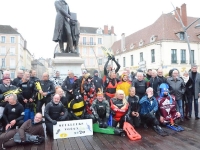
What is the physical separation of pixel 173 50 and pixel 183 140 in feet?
90.8

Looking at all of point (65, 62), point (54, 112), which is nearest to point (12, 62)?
point (65, 62)

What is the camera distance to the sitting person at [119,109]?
17.7 ft

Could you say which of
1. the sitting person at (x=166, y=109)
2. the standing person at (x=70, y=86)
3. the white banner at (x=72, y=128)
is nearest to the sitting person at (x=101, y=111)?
the white banner at (x=72, y=128)

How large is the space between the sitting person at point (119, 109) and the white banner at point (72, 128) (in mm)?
738

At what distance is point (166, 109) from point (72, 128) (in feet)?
9.08

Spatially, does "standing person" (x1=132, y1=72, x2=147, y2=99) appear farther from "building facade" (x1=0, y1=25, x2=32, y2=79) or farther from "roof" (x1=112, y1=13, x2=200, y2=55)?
"building facade" (x1=0, y1=25, x2=32, y2=79)

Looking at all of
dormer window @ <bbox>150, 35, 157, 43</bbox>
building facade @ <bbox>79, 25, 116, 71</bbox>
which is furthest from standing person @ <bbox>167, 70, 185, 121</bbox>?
building facade @ <bbox>79, 25, 116, 71</bbox>

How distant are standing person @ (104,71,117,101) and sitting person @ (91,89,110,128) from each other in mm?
788

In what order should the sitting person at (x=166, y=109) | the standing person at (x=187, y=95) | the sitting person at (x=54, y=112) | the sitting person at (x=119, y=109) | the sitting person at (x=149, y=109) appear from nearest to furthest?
the sitting person at (x=54, y=112) → the sitting person at (x=119, y=109) → the sitting person at (x=149, y=109) → the sitting person at (x=166, y=109) → the standing person at (x=187, y=95)

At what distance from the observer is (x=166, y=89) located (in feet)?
19.5

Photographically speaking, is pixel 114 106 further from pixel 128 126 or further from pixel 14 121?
pixel 14 121

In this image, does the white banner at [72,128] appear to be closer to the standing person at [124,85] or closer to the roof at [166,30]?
the standing person at [124,85]

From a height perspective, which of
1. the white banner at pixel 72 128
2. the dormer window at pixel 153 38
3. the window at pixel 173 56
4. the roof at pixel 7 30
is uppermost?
the roof at pixel 7 30

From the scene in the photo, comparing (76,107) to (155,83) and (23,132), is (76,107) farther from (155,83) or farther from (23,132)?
(155,83)
